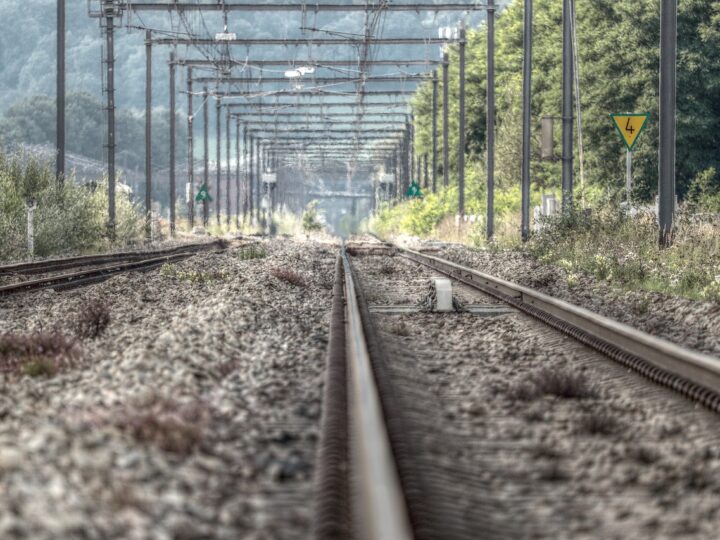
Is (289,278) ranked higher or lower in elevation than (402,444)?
higher

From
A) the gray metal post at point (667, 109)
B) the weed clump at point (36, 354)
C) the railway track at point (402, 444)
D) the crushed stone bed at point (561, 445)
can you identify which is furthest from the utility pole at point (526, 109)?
the weed clump at point (36, 354)

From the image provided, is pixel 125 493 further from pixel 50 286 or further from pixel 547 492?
pixel 50 286

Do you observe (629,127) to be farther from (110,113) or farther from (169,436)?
(110,113)

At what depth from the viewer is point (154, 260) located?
27.1 meters

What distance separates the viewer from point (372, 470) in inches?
169

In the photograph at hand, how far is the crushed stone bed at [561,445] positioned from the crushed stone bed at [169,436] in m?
0.74

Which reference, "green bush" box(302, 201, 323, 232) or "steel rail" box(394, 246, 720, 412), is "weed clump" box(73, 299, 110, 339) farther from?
"green bush" box(302, 201, 323, 232)

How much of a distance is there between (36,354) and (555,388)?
3.95 metres

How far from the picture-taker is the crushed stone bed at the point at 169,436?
4168mm

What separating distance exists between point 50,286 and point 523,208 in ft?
54.2

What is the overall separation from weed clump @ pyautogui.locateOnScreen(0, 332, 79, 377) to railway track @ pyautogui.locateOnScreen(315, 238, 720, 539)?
77.4 inches

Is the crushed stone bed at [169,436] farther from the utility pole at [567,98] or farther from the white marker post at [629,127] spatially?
the utility pole at [567,98]

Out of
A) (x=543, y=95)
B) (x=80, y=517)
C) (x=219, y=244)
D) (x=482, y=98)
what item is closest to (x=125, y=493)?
(x=80, y=517)

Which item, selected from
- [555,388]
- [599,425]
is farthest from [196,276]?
[599,425]
